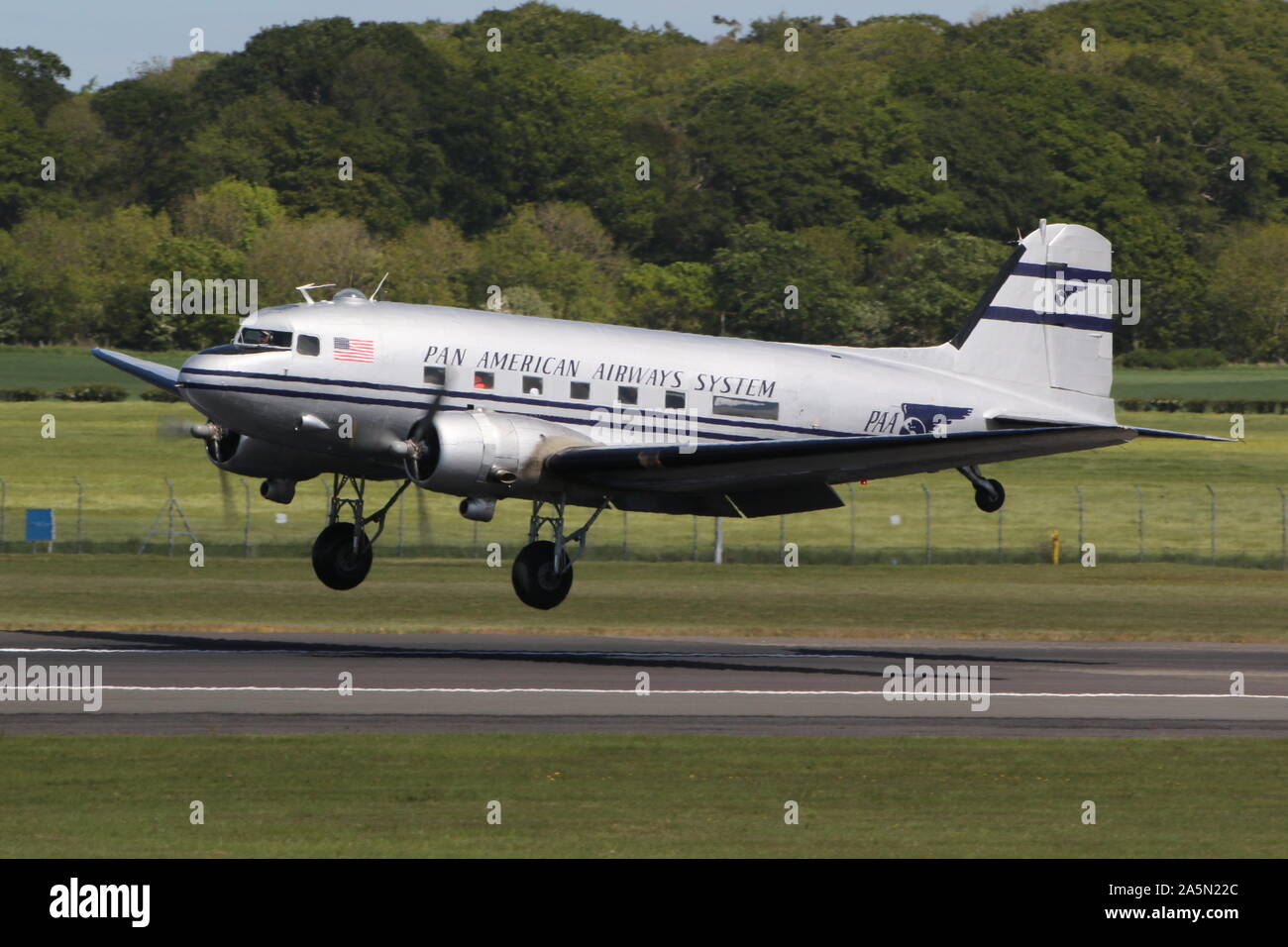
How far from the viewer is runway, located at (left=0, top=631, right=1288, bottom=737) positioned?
29594mm

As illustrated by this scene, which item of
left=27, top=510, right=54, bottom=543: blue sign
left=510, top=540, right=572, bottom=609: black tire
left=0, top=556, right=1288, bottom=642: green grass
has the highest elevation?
left=27, top=510, right=54, bottom=543: blue sign

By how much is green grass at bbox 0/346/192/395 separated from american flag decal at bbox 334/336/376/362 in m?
66.7

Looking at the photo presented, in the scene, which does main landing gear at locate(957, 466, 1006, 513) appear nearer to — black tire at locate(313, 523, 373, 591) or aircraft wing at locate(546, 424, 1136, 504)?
aircraft wing at locate(546, 424, 1136, 504)

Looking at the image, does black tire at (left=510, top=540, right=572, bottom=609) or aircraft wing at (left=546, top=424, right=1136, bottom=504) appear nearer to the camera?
aircraft wing at (left=546, top=424, right=1136, bottom=504)

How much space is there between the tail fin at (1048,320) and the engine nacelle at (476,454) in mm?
11824

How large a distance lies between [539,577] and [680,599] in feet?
59.8

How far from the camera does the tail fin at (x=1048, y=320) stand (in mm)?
43312

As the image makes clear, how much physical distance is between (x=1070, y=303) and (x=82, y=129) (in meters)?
130

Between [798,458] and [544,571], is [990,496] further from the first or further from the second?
[544,571]

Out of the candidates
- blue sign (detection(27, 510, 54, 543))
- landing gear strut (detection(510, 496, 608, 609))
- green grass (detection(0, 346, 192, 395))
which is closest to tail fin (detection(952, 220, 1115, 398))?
landing gear strut (detection(510, 496, 608, 609))

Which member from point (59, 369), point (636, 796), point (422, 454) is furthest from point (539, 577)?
point (59, 369)

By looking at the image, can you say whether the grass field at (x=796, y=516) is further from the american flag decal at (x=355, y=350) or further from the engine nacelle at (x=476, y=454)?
the american flag decal at (x=355, y=350)

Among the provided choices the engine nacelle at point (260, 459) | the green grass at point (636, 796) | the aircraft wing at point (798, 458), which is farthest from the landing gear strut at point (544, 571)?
the green grass at point (636, 796)

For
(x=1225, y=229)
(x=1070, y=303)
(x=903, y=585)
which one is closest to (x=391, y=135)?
(x=1225, y=229)
